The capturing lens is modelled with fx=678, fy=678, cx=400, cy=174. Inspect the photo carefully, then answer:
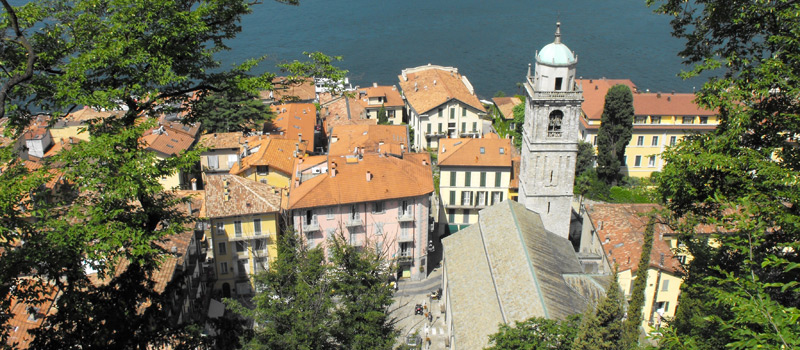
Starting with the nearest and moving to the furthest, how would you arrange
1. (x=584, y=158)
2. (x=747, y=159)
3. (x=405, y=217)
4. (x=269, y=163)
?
1. (x=747, y=159)
2. (x=405, y=217)
3. (x=269, y=163)
4. (x=584, y=158)

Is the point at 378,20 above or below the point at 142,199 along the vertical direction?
above

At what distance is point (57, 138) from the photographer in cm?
5734

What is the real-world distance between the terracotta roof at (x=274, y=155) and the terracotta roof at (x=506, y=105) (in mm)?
26340

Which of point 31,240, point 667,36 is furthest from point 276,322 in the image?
point 667,36

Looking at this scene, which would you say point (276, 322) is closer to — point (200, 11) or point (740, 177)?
point (200, 11)

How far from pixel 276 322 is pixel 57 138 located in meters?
44.9

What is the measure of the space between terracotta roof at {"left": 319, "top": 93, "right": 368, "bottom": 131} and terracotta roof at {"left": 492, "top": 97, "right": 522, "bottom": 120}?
14.5m

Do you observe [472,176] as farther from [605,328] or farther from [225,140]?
[605,328]

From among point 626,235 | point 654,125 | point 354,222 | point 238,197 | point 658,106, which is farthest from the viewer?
point 658,106

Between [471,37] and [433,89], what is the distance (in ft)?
176

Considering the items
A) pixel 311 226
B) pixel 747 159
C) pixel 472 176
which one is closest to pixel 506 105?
pixel 472 176

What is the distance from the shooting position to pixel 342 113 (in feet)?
209

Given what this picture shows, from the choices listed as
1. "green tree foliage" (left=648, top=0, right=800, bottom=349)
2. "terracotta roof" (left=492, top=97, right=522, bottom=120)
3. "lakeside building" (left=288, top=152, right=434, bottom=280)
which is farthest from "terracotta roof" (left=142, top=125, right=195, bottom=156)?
"green tree foliage" (left=648, top=0, right=800, bottom=349)

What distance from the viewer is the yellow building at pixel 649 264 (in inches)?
1356
